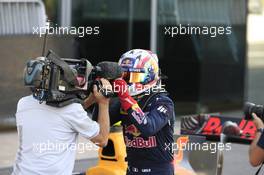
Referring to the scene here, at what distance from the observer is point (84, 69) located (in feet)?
13.3

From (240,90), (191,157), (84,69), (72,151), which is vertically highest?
(84,69)

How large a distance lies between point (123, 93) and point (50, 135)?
60 cm

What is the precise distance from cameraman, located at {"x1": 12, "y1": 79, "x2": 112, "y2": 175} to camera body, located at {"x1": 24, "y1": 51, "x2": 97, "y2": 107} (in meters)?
0.07

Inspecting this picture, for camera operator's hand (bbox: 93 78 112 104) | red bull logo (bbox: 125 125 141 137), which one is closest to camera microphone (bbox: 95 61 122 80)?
camera operator's hand (bbox: 93 78 112 104)

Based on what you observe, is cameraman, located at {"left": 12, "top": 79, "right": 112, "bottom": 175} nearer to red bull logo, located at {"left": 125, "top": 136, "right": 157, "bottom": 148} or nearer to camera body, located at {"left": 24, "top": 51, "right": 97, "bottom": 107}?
camera body, located at {"left": 24, "top": 51, "right": 97, "bottom": 107}

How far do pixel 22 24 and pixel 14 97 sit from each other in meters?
1.19

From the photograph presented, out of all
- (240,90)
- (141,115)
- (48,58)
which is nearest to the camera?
(48,58)

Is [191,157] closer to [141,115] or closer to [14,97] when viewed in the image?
[141,115]

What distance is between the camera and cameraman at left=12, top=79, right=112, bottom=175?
3.84 meters

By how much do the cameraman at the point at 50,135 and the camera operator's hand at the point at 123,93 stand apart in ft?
1.05

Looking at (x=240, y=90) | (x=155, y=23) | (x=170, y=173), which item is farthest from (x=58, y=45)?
(x=170, y=173)

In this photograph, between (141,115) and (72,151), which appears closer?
(72,151)


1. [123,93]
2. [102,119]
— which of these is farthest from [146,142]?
[102,119]

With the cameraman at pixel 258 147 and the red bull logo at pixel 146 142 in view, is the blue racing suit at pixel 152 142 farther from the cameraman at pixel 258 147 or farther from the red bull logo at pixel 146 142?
the cameraman at pixel 258 147
